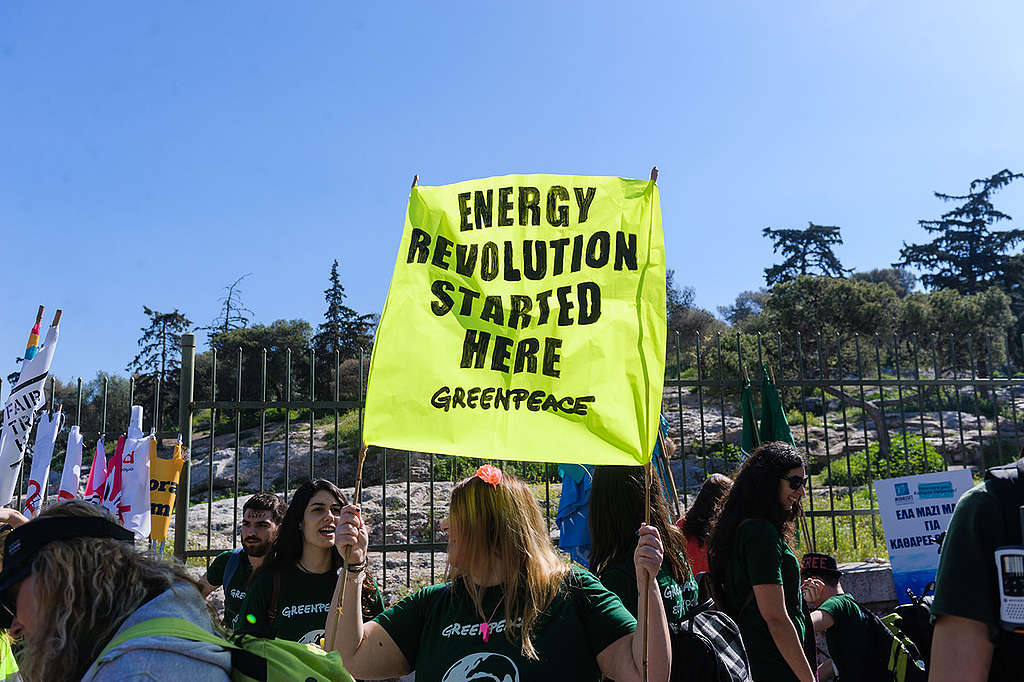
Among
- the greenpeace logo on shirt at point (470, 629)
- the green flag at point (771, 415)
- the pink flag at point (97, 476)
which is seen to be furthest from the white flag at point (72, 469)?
the green flag at point (771, 415)

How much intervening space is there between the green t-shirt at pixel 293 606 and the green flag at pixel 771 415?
3.96 m

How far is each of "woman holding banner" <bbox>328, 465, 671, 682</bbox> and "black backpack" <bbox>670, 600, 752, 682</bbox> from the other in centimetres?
45

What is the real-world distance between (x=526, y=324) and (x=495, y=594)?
37.7 inches

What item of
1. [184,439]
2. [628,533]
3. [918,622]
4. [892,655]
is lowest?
[892,655]

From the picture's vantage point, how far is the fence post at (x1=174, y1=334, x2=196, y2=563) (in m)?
6.23

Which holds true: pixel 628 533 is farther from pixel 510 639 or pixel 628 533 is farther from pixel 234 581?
pixel 234 581

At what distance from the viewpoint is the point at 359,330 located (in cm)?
2706

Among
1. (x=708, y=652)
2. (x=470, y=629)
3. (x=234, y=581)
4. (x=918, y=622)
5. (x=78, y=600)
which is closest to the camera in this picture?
(x=78, y=600)

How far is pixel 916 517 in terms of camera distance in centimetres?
608

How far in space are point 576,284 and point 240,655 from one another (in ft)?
5.74

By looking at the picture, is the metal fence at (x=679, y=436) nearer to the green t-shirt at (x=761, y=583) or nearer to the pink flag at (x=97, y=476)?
the pink flag at (x=97, y=476)

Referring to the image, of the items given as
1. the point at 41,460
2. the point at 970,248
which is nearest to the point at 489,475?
the point at 41,460

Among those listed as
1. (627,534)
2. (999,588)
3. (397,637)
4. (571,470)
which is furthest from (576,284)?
(571,470)

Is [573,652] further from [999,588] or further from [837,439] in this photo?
[837,439]
